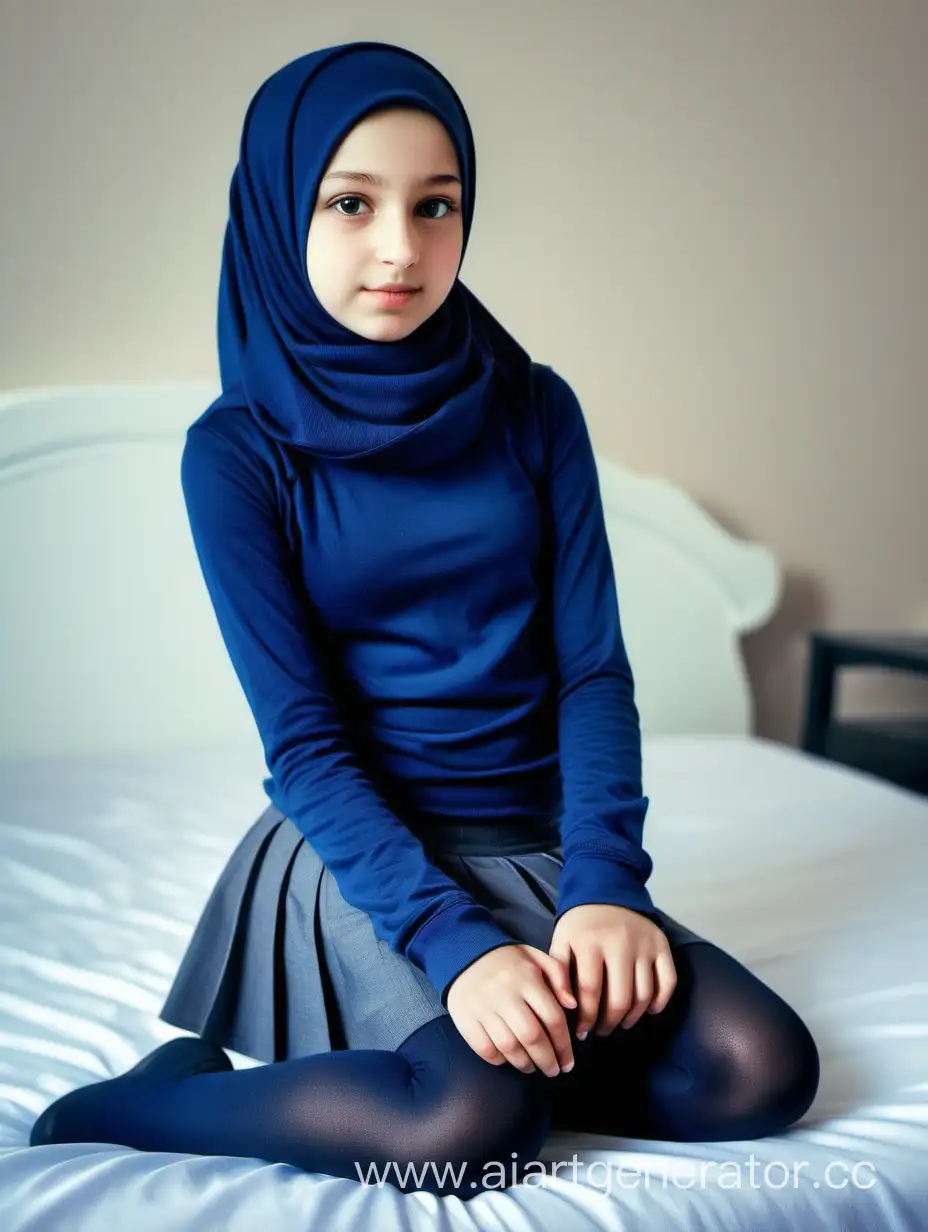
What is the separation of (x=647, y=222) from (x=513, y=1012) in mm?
1684

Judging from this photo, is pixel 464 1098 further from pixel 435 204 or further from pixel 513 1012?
pixel 435 204

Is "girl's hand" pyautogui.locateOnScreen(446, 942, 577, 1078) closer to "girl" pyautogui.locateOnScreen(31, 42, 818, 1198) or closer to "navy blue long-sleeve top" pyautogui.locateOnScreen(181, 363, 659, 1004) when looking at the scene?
"girl" pyautogui.locateOnScreen(31, 42, 818, 1198)

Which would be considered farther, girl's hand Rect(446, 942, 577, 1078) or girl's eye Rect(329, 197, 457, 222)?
girl's eye Rect(329, 197, 457, 222)

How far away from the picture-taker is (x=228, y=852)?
140 cm

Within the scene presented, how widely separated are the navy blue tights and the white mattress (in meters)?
0.02

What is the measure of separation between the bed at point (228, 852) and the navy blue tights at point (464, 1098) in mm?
20

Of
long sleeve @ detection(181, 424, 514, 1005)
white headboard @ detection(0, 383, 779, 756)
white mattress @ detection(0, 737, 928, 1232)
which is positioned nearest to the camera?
white mattress @ detection(0, 737, 928, 1232)

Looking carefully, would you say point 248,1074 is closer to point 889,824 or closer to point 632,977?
point 632,977

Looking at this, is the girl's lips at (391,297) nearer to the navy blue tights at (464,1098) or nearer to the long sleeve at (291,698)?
the long sleeve at (291,698)

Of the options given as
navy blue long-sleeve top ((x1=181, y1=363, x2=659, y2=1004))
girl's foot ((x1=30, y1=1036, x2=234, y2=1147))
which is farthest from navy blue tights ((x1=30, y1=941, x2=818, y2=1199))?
navy blue long-sleeve top ((x1=181, y1=363, x2=659, y2=1004))

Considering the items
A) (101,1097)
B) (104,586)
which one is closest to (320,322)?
(101,1097)

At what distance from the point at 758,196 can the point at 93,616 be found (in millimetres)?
1375

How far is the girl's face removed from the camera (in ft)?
2.71

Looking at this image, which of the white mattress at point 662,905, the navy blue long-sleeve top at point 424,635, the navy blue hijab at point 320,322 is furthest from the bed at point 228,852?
the navy blue hijab at point 320,322
